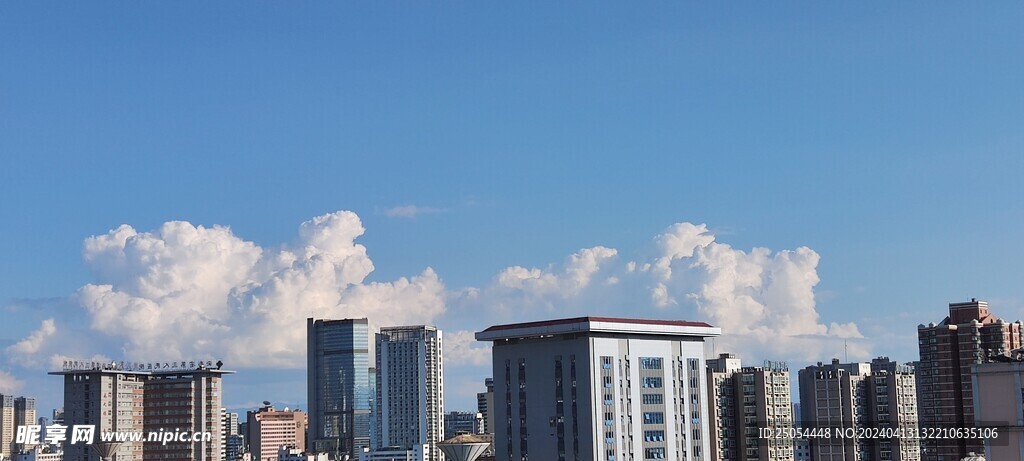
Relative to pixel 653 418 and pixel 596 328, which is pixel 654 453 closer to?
pixel 653 418

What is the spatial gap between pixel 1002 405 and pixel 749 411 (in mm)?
126943

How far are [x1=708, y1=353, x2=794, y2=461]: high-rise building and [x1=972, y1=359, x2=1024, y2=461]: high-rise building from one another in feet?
398

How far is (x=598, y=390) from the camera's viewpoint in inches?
5295

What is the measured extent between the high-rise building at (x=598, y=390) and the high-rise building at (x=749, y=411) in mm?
49632

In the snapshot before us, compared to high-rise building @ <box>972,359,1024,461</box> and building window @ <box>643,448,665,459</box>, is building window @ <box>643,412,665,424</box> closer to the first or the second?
building window @ <box>643,448,665,459</box>

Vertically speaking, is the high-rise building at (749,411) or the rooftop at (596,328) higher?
the rooftop at (596,328)

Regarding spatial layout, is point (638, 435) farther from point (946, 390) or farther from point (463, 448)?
point (946, 390)

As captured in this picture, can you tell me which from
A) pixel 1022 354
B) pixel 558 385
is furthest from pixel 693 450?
pixel 1022 354

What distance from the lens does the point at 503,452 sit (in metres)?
140

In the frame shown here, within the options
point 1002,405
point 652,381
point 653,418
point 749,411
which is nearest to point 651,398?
point 652,381

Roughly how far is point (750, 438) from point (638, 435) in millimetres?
59869

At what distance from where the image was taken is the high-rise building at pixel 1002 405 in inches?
2704

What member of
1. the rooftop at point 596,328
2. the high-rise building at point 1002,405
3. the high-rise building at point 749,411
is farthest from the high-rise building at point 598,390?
the high-rise building at point 1002,405

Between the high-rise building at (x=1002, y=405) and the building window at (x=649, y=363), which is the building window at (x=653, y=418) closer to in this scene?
the building window at (x=649, y=363)
